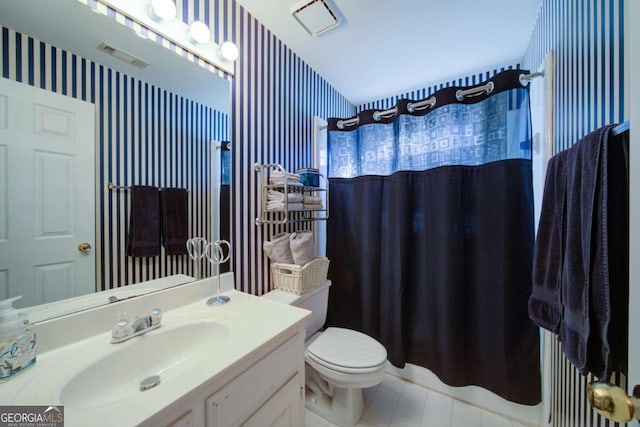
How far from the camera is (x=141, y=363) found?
31.0 inches

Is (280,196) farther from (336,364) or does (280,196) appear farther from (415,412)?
(415,412)

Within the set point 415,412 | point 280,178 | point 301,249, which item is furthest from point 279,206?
point 415,412

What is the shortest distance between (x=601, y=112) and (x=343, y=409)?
5.65 ft

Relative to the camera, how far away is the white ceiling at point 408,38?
128cm

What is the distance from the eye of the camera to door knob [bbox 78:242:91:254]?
81 centimetres

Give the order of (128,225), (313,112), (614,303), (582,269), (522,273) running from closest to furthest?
(614,303)
(582,269)
(128,225)
(522,273)
(313,112)

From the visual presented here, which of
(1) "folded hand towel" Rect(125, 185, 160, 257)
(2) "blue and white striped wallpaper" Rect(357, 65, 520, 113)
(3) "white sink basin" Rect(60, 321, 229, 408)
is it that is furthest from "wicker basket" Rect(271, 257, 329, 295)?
(2) "blue and white striped wallpaper" Rect(357, 65, 520, 113)

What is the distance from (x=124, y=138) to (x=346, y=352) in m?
1.44

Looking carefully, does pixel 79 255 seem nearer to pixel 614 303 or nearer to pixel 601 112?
pixel 614 303

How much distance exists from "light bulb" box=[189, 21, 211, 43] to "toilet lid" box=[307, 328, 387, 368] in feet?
5.50

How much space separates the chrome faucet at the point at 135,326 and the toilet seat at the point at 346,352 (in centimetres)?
82

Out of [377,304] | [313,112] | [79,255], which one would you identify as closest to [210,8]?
[313,112]

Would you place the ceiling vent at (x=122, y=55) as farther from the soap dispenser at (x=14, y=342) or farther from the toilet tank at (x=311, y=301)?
the toilet tank at (x=311, y=301)

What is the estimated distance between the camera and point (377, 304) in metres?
1.75
